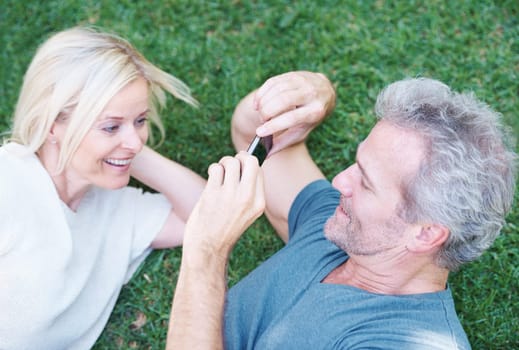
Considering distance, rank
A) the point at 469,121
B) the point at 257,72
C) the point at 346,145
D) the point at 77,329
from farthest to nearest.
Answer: the point at 257,72, the point at 346,145, the point at 77,329, the point at 469,121

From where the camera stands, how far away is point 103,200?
3.57 meters

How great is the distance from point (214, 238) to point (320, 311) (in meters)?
0.60

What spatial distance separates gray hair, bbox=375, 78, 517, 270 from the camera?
2.36 metres

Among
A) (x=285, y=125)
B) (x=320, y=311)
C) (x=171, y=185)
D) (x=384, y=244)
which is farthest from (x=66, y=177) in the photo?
(x=384, y=244)

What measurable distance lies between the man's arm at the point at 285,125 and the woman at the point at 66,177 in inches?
23.4

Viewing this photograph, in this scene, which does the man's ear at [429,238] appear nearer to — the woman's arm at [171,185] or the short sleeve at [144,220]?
the woman's arm at [171,185]

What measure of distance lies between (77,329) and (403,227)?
1898mm

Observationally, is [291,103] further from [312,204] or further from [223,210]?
[223,210]

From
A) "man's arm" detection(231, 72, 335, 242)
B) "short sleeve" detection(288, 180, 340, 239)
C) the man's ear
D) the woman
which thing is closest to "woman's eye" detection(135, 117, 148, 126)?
the woman

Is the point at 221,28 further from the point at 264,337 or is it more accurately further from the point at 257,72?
the point at 264,337

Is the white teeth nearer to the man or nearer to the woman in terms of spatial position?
the woman

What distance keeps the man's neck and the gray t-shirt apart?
6 centimetres

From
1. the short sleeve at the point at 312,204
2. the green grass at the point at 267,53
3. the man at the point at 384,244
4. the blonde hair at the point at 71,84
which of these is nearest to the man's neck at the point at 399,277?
the man at the point at 384,244

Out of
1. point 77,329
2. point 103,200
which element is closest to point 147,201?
point 103,200
